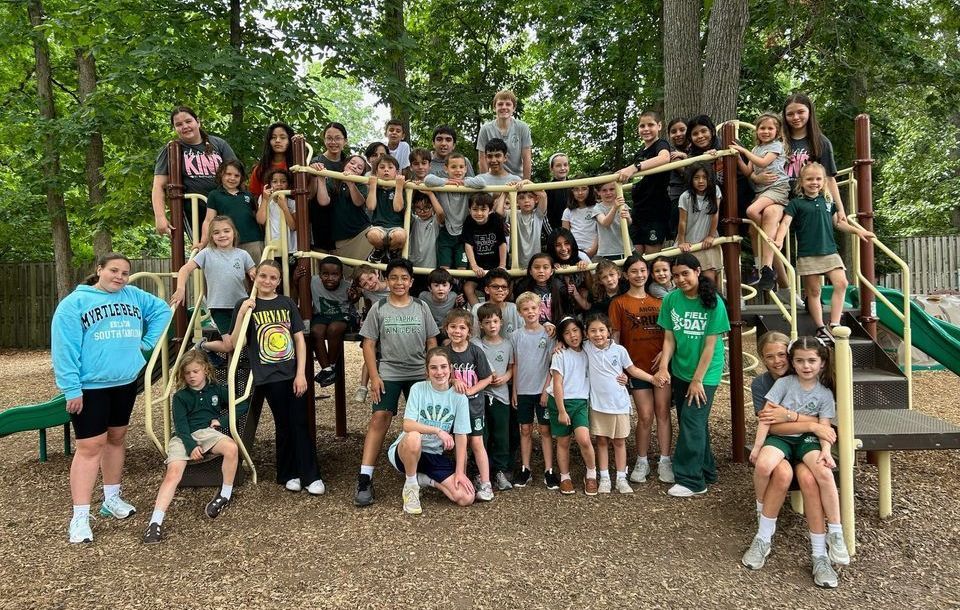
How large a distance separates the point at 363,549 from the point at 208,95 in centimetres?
707

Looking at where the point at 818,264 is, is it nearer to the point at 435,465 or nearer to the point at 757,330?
Answer: the point at 757,330

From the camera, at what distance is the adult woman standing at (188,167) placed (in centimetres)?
563

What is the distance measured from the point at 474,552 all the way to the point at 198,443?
2.08m

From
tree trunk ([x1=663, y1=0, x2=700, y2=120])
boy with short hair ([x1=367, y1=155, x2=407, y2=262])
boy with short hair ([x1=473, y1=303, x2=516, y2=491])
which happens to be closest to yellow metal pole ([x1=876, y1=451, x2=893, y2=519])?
boy with short hair ([x1=473, y1=303, x2=516, y2=491])

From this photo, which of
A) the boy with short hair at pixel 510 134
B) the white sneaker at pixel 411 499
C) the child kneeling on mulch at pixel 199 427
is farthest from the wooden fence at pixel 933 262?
the child kneeling on mulch at pixel 199 427

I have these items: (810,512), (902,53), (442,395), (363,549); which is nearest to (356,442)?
(442,395)

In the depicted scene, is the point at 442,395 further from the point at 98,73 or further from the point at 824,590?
the point at 98,73

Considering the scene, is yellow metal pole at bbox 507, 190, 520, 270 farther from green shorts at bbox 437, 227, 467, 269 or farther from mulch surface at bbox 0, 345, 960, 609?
mulch surface at bbox 0, 345, 960, 609

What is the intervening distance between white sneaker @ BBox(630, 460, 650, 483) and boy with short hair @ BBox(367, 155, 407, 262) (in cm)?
244

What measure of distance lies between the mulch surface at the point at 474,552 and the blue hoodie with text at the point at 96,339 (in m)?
0.97

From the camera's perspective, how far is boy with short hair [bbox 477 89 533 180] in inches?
254

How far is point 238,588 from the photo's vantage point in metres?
3.57

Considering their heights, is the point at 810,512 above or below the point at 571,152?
below

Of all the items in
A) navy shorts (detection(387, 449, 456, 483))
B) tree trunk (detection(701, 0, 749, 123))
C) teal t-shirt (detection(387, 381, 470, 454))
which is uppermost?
tree trunk (detection(701, 0, 749, 123))
